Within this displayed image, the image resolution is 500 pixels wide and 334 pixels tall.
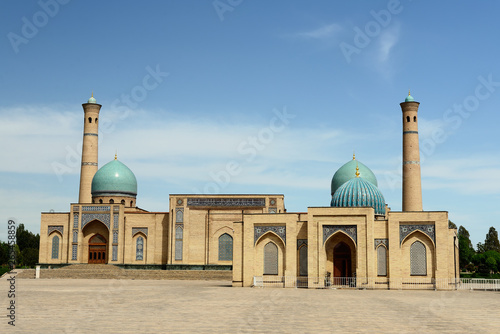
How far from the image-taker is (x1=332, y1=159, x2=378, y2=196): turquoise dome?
47.2 meters

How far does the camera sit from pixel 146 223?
46.4 m

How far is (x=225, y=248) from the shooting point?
45.2 meters

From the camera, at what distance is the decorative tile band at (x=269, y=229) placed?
32.3 metres

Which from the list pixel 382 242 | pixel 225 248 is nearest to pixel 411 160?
pixel 382 242

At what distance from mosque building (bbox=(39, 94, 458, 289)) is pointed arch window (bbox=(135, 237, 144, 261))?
3.0 inches

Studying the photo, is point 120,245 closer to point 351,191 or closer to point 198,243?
point 198,243

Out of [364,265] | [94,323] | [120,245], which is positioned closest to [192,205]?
[120,245]

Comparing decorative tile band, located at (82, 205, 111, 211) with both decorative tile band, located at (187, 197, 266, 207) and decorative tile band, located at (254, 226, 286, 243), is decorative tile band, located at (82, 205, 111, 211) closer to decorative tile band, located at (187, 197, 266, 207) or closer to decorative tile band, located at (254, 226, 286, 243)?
decorative tile band, located at (187, 197, 266, 207)

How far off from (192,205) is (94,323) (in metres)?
32.6

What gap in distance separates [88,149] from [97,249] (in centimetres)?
963

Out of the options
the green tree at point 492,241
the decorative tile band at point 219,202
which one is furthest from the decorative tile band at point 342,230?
the green tree at point 492,241

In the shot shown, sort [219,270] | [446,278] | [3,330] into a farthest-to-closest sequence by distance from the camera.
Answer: [219,270] < [446,278] < [3,330]

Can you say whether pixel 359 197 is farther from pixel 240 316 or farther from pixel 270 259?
pixel 240 316

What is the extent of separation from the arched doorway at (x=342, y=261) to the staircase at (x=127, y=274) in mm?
11597
